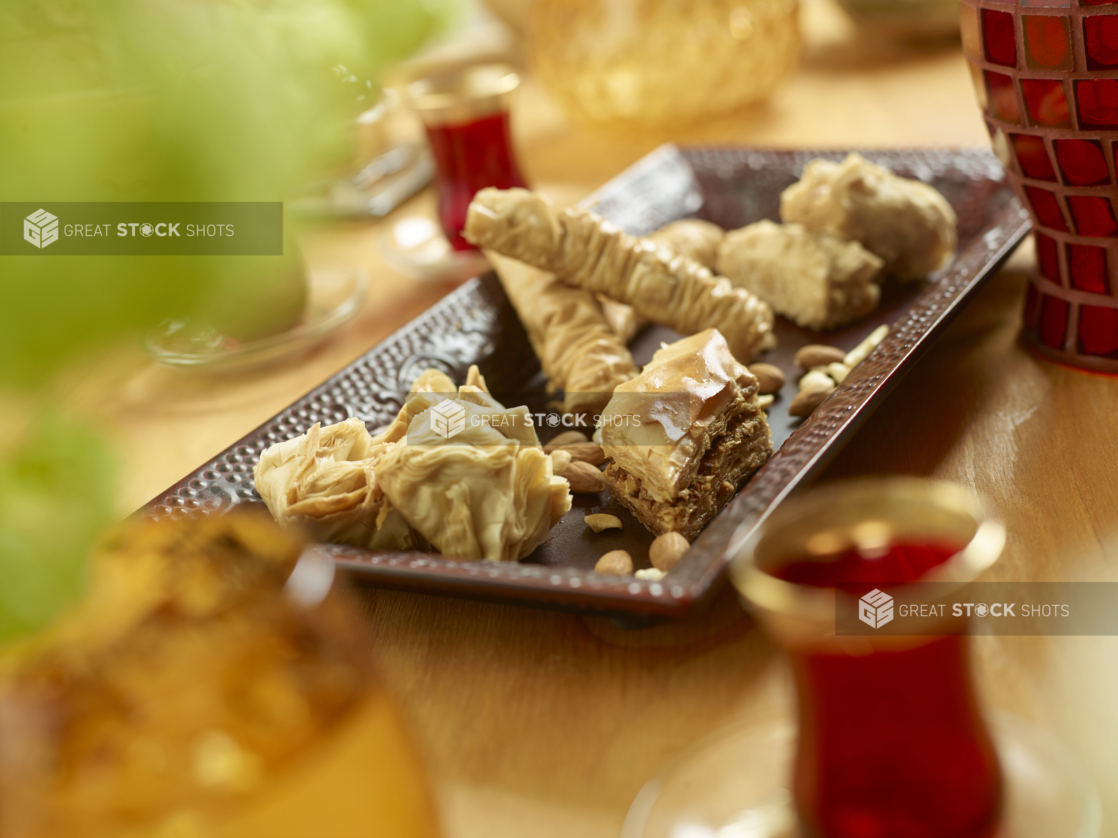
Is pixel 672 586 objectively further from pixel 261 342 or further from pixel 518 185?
pixel 518 185

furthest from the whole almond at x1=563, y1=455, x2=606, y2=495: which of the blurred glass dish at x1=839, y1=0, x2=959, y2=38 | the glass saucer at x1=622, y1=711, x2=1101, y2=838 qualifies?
the blurred glass dish at x1=839, y1=0, x2=959, y2=38

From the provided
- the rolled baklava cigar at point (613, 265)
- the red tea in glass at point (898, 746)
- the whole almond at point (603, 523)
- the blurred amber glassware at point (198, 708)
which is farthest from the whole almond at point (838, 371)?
the blurred amber glassware at point (198, 708)

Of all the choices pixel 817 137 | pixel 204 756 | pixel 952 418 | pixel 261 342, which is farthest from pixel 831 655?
pixel 817 137

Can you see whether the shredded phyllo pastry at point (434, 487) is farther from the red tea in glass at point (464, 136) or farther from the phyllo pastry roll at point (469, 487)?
the red tea in glass at point (464, 136)

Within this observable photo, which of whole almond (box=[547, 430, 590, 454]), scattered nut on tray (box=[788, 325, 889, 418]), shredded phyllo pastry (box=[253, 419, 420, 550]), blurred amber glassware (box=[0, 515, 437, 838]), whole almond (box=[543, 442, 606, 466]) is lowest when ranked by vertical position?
whole almond (box=[547, 430, 590, 454])

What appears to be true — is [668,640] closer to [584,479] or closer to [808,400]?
[584,479]

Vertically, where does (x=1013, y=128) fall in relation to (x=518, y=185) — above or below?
above

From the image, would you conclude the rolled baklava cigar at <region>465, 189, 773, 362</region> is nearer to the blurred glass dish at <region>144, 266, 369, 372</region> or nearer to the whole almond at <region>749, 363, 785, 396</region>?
the whole almond at <region>749, 363, 785, 396</region>
